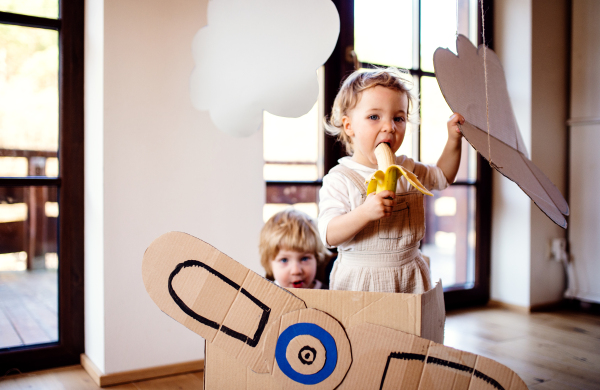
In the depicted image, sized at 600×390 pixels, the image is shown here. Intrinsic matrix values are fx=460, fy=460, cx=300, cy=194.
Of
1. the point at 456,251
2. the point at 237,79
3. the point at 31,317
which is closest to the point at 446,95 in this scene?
the point at 237,79

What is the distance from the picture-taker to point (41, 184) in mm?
1499

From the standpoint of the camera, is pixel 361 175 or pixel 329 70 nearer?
pixel 361 175

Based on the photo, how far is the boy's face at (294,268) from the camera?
1.27m

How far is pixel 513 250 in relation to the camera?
234cm

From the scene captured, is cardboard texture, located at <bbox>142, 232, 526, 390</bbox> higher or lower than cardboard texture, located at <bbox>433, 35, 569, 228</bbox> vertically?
lower

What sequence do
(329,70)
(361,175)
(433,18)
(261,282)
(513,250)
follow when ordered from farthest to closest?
(513,250), (433,18), (329,70), (361,175), (261,282)

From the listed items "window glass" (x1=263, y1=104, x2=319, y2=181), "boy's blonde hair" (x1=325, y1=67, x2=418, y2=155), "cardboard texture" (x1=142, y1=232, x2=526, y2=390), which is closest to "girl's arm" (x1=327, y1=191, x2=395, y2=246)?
"cardboard texture" (x1=142, y1=232, x2=526, y2=390)

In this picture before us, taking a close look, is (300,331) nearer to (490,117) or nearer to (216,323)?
(216,323)

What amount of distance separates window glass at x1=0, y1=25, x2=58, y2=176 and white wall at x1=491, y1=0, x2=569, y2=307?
2.06 m

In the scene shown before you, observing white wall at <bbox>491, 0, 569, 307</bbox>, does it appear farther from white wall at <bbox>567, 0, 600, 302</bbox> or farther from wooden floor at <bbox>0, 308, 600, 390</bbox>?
wooden floor at <bbox>0, 308, 600, 390</bbox>

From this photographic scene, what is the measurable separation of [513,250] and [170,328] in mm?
1739

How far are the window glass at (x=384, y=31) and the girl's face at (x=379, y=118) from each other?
1.27 metres

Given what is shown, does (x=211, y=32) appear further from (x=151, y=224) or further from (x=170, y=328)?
(x=170, y=328)

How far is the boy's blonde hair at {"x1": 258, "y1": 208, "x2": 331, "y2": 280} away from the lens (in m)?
1.28
